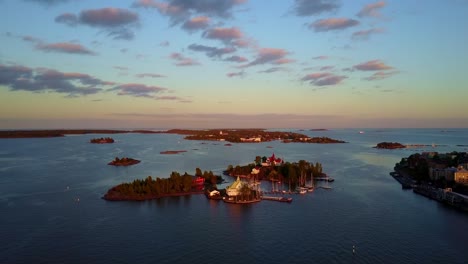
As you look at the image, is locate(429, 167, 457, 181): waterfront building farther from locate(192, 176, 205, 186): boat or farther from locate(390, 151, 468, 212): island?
locate(192, 176, 205, 186): boat

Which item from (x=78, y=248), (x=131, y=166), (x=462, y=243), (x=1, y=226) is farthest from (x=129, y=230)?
(x=131, y=166)

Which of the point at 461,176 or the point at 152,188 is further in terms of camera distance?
the point at 461,176

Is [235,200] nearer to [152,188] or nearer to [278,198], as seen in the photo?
[278,198]

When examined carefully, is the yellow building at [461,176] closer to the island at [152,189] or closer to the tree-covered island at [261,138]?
the island at [152,189]

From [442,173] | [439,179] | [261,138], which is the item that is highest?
[261,138]

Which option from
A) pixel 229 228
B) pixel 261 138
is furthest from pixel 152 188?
pixel 261 138

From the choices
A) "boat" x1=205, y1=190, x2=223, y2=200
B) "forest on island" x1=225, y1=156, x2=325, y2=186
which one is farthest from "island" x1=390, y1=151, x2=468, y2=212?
"boat" x1=205, y1=190, x2=223, y2=200

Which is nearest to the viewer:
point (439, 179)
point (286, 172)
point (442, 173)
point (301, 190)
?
point (301, 190)

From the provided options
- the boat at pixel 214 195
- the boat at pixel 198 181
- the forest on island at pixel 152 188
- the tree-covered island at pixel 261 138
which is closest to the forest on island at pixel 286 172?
the boat at pixel 198 181
